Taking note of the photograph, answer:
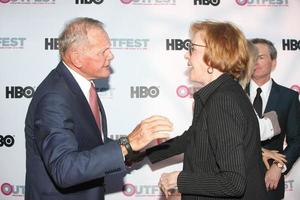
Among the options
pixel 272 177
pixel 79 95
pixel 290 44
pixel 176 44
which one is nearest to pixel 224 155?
pixel 79 95

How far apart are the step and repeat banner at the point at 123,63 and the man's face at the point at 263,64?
0.35 metres

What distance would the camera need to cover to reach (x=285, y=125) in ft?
8.65

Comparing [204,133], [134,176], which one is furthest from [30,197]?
[134,176]

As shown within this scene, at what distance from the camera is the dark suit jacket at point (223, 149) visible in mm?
1315

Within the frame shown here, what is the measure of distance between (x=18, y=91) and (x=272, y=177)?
2190 millimetres

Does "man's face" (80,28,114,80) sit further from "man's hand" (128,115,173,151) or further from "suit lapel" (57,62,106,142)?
"man's hand" (128,115,173,151)

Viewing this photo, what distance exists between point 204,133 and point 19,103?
2.00 meters

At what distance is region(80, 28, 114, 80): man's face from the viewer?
175cm

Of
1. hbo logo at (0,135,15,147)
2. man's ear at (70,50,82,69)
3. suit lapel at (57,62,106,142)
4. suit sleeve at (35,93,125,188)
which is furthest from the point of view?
hbo logo at (0,135,15,147)

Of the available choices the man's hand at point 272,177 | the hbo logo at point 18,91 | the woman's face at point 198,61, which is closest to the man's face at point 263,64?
the man's hand at point 272,177

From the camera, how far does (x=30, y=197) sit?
1.70 meters

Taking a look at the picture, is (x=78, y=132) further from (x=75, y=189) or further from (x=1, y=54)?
(x=1, y=54)

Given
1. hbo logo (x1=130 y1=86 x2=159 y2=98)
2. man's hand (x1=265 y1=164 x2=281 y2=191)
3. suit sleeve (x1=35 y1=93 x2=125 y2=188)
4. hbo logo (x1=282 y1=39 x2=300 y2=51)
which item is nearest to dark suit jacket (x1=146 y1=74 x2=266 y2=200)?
suit sleeve (x1=35 y1=93 x2=125 y2=188)

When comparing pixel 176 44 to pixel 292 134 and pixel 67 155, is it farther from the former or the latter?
pixel 67 155
